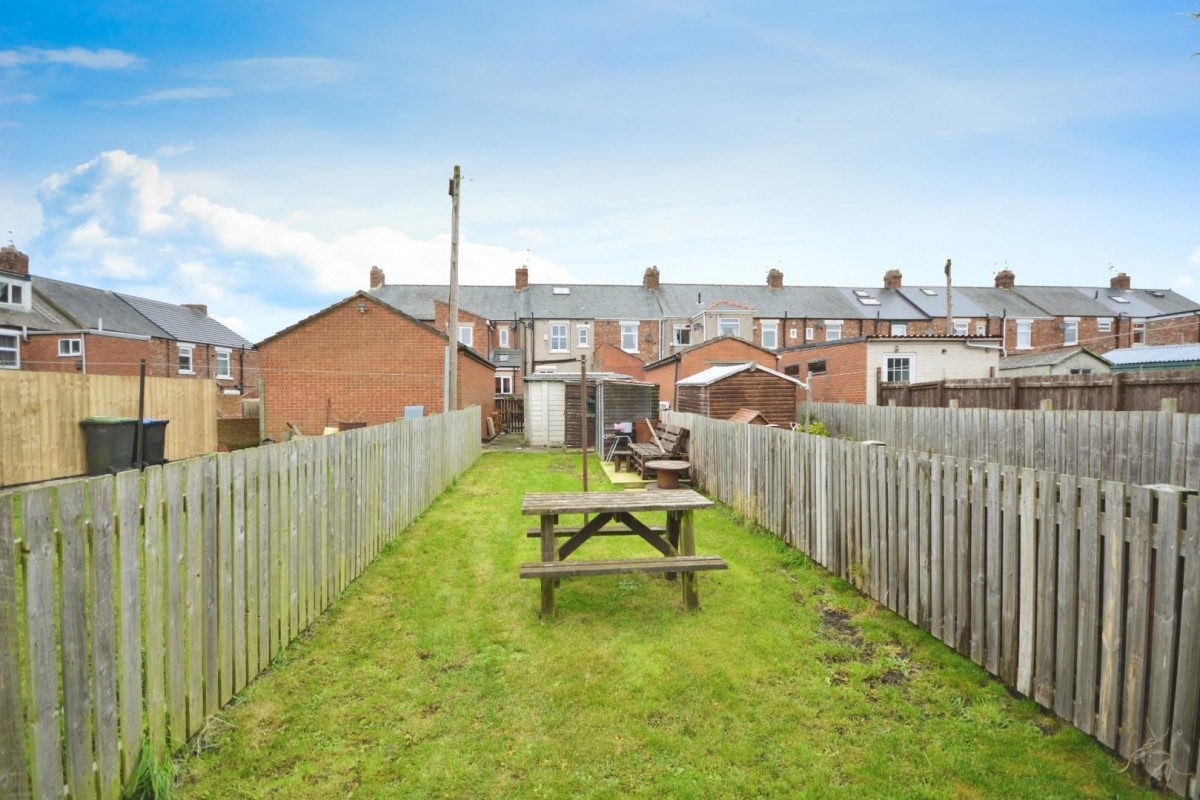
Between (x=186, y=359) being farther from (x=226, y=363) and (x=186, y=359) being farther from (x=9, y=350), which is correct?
(x=9, y=350)

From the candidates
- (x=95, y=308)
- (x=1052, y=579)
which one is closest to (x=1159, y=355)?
(x=1052, y=579)

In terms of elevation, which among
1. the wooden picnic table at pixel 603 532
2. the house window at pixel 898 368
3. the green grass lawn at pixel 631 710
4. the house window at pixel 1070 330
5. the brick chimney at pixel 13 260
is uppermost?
the brick chimney at pixel 13 260

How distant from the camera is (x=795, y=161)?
16.8 m

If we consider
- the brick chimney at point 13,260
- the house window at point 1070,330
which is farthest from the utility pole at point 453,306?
the house window at point 1070,330

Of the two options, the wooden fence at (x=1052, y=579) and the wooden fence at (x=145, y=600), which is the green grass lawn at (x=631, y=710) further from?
the wooden fence at (x=145, y=600)

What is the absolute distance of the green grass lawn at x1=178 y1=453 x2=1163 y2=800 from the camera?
10.6 feet

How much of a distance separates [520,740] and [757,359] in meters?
28.3

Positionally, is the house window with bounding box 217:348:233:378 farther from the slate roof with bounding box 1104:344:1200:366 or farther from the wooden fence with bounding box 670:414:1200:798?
the slate roof with bounding box 1104:344:1200:366

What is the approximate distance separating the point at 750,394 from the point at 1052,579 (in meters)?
15.5

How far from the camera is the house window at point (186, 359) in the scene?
36.4 m

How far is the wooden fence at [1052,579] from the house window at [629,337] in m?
38.8

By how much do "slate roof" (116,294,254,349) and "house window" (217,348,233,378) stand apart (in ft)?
1.85

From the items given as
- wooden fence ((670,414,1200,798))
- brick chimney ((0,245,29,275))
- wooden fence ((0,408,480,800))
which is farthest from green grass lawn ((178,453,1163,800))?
brick chimney ((0,245,29,275))

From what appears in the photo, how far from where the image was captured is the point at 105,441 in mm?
12461
